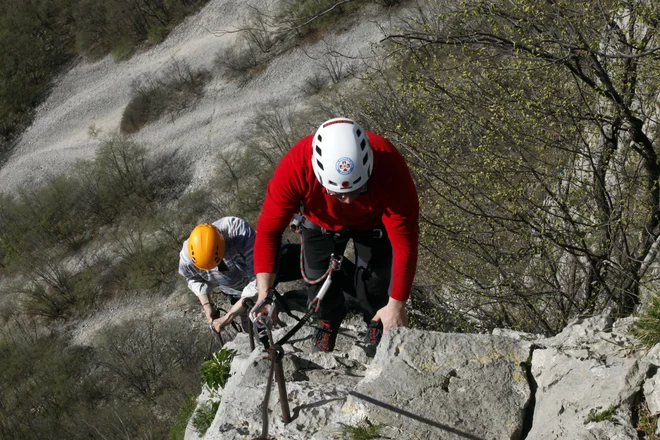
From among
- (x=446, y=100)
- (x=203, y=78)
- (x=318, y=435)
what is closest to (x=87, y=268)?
(x=203, y=78)

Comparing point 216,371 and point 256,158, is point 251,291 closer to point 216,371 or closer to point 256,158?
point 216,371

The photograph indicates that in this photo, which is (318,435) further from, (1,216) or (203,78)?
(1,216)

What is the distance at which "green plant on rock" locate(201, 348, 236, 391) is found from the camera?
4.79m

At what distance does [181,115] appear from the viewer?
1093 inches

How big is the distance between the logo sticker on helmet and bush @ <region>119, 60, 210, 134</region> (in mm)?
26260

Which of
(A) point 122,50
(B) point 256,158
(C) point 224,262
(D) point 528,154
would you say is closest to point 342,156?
(C) point 224,262

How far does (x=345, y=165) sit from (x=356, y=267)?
165 cm

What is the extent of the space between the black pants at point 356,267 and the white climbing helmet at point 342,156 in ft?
3.20

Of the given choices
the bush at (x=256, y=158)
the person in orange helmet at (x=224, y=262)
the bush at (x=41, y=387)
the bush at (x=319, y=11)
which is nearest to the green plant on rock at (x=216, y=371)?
the person in orange helmet at (x=224, y=262)

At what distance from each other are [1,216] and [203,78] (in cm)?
1356

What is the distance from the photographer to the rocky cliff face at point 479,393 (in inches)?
118

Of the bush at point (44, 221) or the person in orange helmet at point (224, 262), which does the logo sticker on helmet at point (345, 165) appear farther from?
the bush at point (44, 221)

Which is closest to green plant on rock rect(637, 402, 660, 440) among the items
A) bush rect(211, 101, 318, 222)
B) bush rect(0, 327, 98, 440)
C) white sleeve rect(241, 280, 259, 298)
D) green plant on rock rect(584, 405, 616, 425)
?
green plant on rock rect(584, 405, 616, 425)

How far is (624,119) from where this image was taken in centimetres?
556
